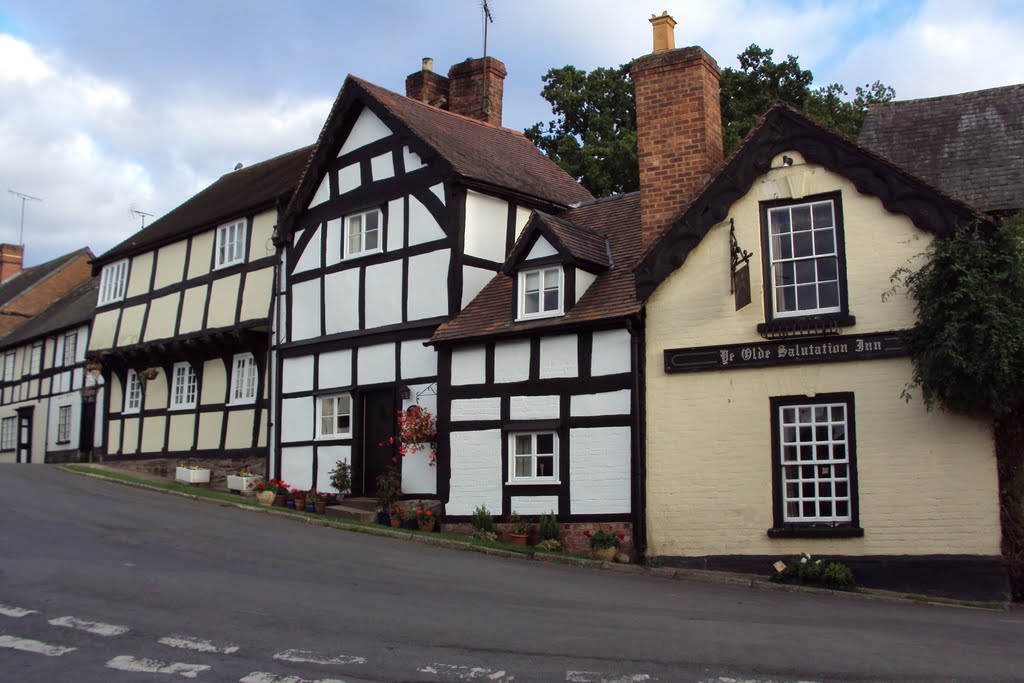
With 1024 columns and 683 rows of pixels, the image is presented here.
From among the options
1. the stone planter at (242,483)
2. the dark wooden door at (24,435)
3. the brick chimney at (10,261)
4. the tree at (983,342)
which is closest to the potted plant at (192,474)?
the stone planter at (242,483)

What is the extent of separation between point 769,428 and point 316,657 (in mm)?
8823

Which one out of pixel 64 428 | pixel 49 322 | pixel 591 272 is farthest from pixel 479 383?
pixel 49 322

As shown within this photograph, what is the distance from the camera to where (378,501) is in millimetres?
20094

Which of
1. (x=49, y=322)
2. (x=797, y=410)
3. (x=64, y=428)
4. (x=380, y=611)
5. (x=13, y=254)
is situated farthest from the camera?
(x=13, y=254)

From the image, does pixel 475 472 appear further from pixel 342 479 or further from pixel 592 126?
pixel 592 126

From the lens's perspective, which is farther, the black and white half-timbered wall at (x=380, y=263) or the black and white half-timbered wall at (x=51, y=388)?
the black and white half-timbered wall at (x=51, y=388)

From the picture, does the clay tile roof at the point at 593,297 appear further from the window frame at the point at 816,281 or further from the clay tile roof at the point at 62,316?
the clay tile roof at the point at 62,316

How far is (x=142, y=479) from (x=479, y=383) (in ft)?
35.5

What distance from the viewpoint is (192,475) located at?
2502cm

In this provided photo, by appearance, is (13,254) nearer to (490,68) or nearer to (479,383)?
(490,68)

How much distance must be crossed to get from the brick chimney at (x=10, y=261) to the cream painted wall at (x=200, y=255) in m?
29.1

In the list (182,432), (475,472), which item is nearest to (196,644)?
(475,472)

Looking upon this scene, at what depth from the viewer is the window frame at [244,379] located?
25263mm

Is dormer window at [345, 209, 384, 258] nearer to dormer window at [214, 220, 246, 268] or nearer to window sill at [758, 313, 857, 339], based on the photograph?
dormer window at [214, 220, 246, 268]
